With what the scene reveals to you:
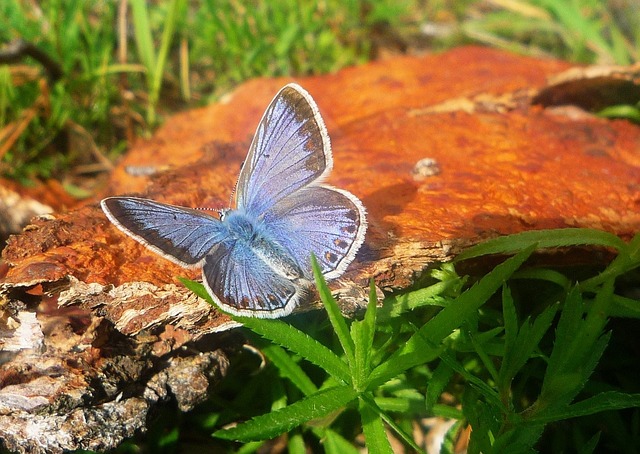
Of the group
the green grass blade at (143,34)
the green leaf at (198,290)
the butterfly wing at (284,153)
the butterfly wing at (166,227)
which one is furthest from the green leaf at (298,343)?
the green grass blade at (143,34)

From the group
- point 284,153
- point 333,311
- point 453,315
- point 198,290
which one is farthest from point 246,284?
point 453,315

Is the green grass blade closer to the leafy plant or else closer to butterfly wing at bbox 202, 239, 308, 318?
butterfly wing at bbox 202, 239, 308, 318

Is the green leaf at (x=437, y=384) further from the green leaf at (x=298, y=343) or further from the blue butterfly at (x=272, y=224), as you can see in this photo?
the blue butterfly at (x=272, y=224)

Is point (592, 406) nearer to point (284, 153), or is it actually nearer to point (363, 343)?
point (363, 343)

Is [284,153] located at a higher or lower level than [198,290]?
higher

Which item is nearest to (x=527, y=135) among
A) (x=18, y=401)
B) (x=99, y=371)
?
(x=99, y=371)

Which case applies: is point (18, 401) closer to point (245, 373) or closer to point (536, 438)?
point (245, 373)
